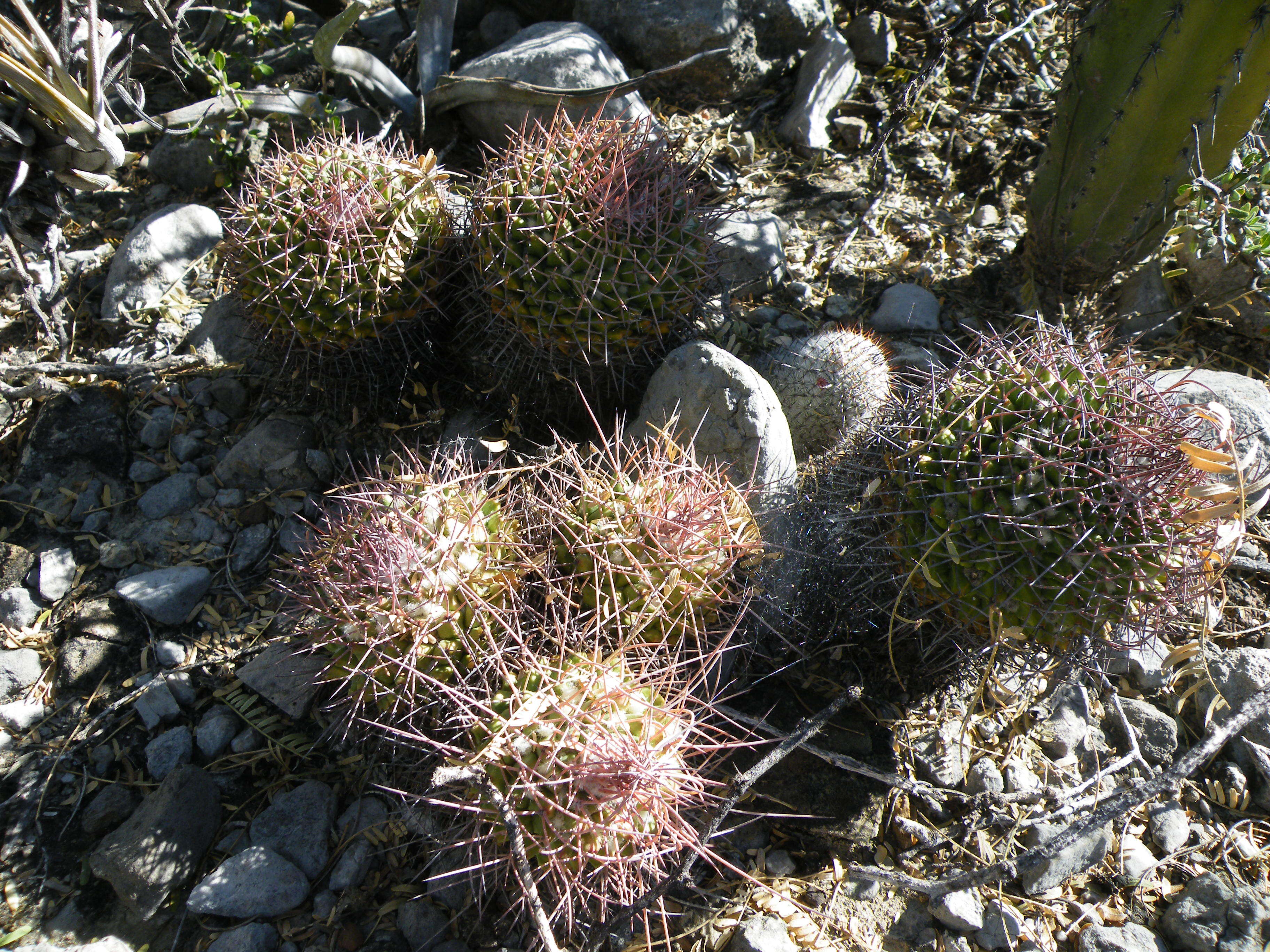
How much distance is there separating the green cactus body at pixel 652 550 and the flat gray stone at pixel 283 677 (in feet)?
3.11

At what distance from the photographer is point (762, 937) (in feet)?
5.84

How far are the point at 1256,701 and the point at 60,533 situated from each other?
3.70m

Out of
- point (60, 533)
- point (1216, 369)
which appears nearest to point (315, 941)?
point (60, 533)

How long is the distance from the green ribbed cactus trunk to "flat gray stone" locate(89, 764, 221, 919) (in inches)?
138

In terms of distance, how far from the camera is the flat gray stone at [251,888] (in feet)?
6.18

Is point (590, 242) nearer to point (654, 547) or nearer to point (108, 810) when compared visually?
point (654, 547)

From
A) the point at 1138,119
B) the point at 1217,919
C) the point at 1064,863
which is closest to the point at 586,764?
the point at 1064,863

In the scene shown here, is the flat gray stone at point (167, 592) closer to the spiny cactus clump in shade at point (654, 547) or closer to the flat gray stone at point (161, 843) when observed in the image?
the flat gray stone at point (161, 843)

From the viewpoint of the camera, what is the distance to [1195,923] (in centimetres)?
189

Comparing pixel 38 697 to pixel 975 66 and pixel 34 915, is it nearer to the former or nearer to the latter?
pixel 34 915

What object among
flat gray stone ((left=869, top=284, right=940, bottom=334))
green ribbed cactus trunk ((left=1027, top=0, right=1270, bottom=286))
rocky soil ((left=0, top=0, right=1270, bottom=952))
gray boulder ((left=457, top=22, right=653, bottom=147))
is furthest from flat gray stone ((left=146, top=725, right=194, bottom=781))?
green ribbed cactus trunk ((left=1027, top=0, right=1270, bottom=286))

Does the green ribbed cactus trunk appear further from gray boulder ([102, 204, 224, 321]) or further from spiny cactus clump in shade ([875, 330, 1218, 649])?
gray boulder ([102, 204, 224, 321])

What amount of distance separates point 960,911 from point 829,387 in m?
1.53

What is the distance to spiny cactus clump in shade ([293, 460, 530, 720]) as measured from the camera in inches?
67.4
